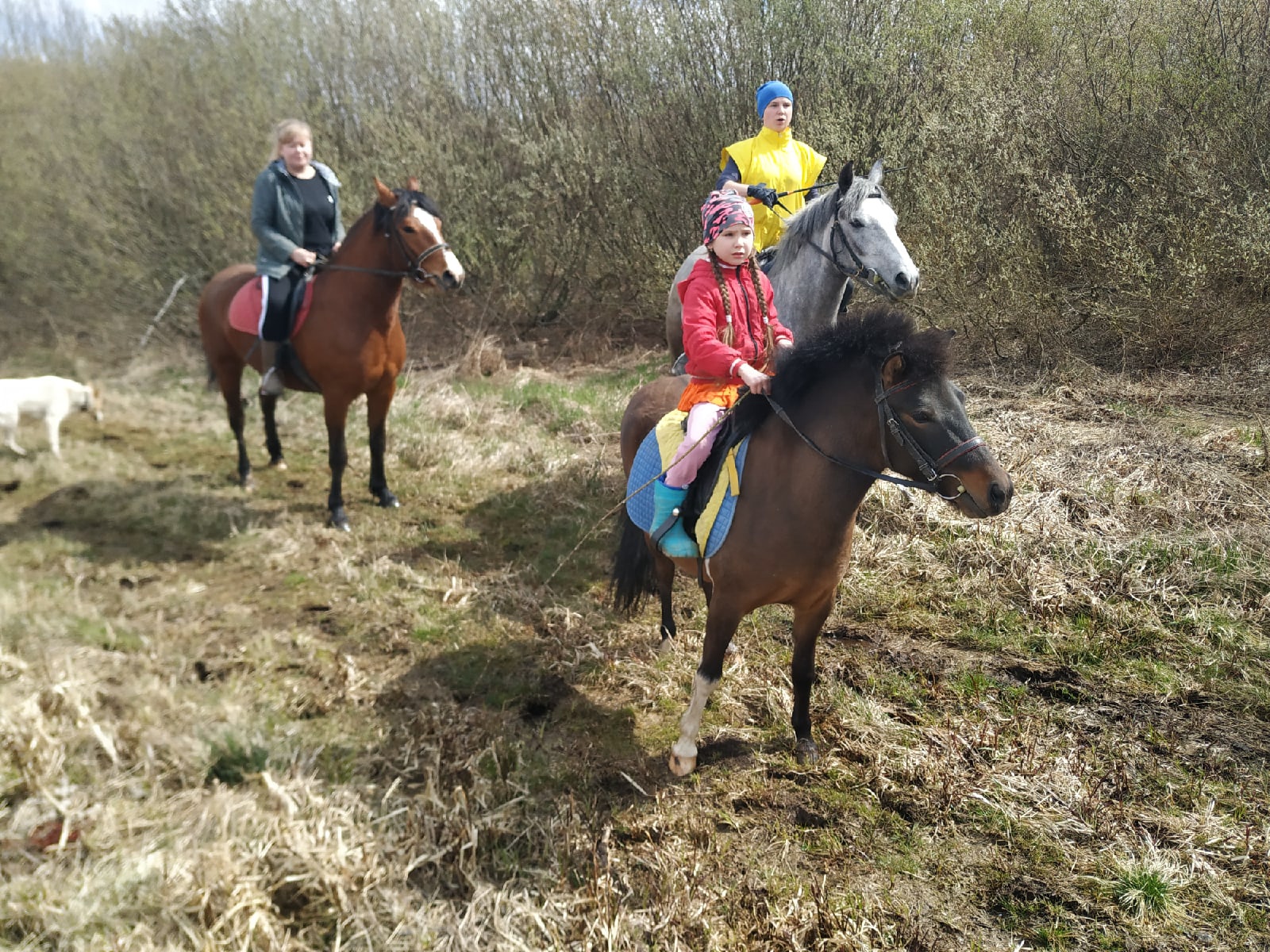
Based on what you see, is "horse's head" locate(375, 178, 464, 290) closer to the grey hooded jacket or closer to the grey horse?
the grey hooded jacket

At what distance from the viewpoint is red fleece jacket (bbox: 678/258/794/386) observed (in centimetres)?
294

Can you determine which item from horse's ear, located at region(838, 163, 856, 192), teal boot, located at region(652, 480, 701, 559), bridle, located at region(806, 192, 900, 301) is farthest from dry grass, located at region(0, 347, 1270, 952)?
horse's ear, located at region(838, 163, 856, 192)

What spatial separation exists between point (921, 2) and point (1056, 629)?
7.07 meters

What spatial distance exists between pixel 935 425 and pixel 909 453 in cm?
13

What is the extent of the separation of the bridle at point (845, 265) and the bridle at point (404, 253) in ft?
8.79

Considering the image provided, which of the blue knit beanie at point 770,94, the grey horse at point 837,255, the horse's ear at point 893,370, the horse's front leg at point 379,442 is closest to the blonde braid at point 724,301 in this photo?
the horse's ear at point 893,370

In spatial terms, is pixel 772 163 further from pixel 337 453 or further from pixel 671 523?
pixel 337 453

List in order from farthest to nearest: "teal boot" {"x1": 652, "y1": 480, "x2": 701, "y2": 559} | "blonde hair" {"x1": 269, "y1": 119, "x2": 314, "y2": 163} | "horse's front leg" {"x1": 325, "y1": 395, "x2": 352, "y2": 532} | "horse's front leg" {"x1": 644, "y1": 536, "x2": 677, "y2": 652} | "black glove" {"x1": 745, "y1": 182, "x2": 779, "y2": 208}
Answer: "horse's front leg" {"x1": 325, "y1": 395, "x2": 352, "y2": 532} → "blonde hair" {"x1": 269, "y1": 119, "x2": 314, "y2": 163} → "black glove" {"x1": 745, "y1": 182, "x2": 779, "y2": 208} → "horse's front leg" {"x1": 644, "y1": 536, "x2": 677, "y2": 652} → "teal boot" {"x1": 652, "y1": 480, "x2": 701, "y2": 559}

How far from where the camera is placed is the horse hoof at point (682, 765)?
10.1ft

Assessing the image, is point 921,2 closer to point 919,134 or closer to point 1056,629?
point 919,134

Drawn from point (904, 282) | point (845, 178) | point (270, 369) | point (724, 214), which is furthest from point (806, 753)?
point (270, 369)

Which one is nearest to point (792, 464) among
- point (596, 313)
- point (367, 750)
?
point (367, 750)

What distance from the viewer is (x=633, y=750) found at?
3305 millimetres

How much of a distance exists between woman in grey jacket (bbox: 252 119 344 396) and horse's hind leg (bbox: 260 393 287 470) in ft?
2.28
